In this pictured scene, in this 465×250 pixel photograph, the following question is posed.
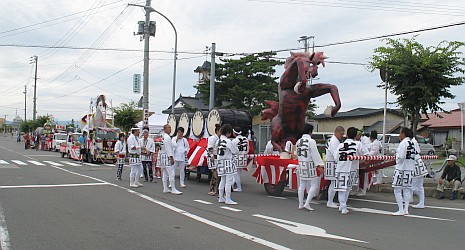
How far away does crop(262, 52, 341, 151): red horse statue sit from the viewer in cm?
1186

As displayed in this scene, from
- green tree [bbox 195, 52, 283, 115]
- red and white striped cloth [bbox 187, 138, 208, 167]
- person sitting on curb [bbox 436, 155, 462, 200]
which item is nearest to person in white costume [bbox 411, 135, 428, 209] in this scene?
person sitting on curb [bbox 436, 155, 462, 200]

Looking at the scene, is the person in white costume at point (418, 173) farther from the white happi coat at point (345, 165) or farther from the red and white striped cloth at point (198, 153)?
the red and white striped cloth at point (198, 153)

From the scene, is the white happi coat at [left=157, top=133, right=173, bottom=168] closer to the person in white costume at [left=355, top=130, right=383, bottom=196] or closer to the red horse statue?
the red horse statue

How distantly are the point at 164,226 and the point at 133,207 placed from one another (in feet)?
7.25

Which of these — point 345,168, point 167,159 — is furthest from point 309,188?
point 167,159

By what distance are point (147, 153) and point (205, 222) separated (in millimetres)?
7351

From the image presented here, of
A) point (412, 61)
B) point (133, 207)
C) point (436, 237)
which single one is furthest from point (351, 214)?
point (412, 61)

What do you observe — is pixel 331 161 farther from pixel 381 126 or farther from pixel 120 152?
pixel 381 126

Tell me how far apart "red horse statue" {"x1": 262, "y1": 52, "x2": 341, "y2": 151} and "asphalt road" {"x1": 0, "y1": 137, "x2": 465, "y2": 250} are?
77.0 inches

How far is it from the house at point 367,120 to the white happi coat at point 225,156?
32351mm

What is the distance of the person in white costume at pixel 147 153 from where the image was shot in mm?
14805

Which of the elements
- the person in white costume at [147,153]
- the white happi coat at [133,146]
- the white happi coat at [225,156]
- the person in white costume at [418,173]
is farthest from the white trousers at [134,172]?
the person in white costume at [418,173]

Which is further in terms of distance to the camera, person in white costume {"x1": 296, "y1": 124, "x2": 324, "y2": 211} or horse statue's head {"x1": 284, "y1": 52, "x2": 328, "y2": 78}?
horse statue's head {"x1": 284, "y1": 52, "x2": 328, "y2": 78}

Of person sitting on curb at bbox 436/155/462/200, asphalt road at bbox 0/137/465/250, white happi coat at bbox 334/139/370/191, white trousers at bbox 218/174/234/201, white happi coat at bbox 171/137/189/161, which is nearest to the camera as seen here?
asphalt road at bbox 0/137/465/250
